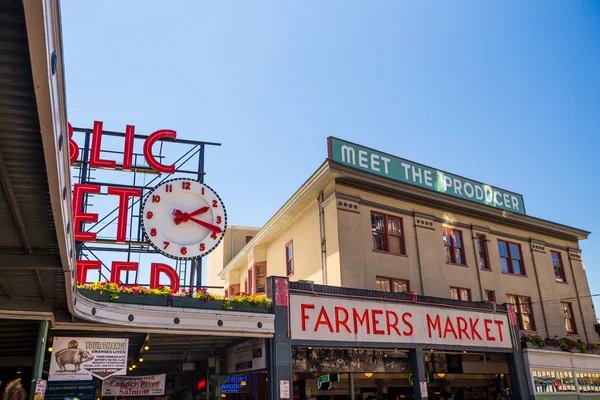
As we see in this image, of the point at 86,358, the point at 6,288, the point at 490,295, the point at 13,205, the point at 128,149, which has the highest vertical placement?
the point at 128,149

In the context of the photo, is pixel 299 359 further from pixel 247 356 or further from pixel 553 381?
pixel 553 381

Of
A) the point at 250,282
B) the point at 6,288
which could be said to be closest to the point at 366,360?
the point at 6,288

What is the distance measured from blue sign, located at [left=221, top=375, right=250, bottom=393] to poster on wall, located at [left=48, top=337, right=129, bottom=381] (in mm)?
6262

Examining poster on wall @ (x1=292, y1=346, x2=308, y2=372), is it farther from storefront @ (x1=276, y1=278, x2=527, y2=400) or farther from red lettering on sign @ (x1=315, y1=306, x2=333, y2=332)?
red lettering on sign @ (x1=315, y1=306, x2=333, y2=332)

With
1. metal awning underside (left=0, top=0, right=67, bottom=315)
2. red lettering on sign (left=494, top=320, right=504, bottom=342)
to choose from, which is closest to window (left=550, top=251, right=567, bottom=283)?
red lettering on sign (left=494, top=320, right=504, bottom=342)

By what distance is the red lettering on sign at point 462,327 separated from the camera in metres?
22.2

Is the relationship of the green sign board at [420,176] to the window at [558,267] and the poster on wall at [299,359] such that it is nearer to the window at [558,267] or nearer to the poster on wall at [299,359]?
the window at [558,267]

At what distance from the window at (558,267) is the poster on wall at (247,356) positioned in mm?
21355

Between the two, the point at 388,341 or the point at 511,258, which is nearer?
the point at 388,341

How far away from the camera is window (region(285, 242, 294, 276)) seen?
27.4 metres

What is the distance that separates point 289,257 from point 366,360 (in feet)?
28.9

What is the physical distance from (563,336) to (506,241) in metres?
6.14

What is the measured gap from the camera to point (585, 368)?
26.2 metres

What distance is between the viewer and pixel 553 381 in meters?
24.3
